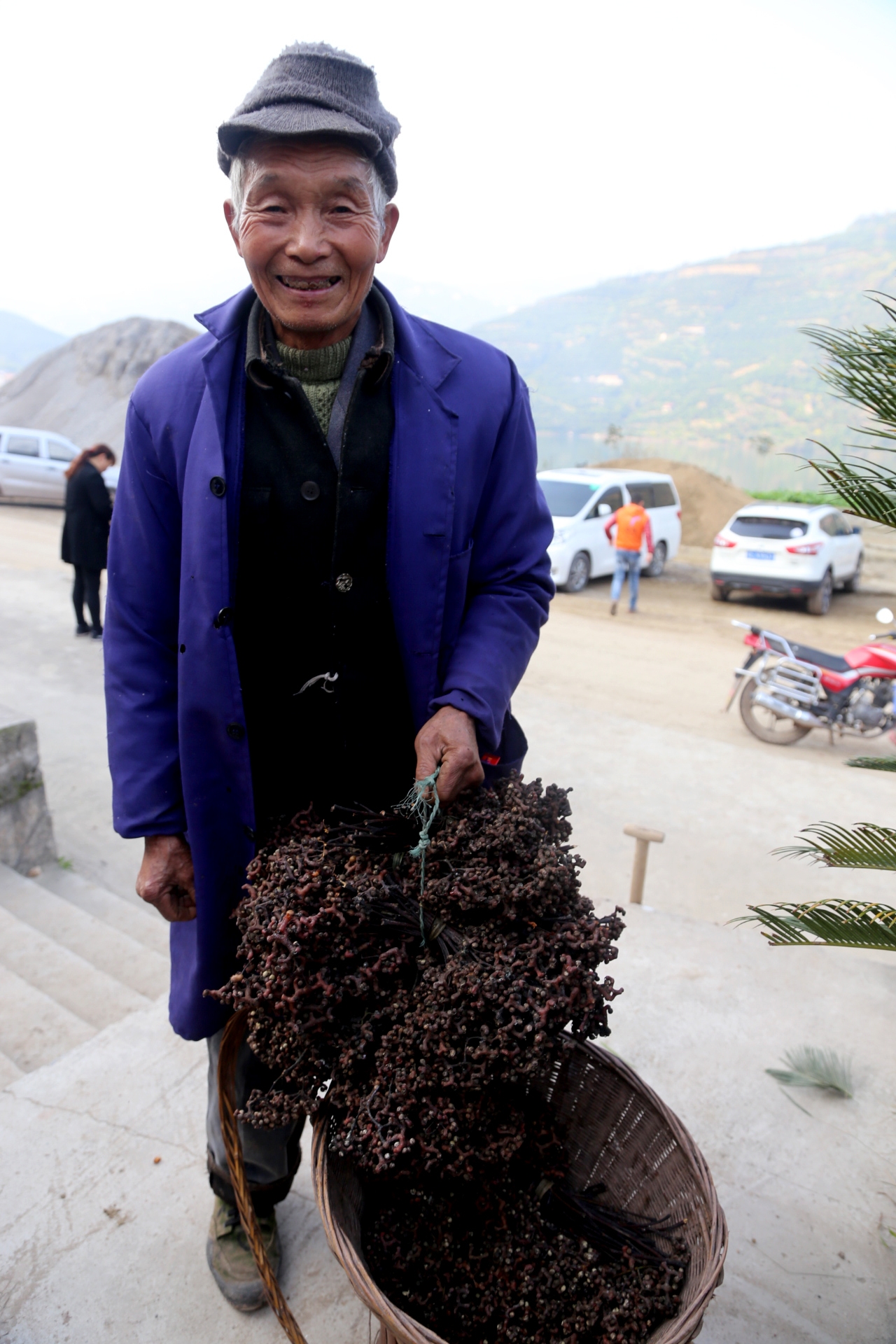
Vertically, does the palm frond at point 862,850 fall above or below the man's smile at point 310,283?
below

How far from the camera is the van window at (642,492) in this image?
48.2 feet

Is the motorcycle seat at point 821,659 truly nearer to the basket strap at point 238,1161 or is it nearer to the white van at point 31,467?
the basket strap at point 238,1161

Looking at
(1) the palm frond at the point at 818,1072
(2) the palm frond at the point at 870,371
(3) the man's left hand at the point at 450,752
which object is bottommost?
(1) the palm frond at the point at 818,1072

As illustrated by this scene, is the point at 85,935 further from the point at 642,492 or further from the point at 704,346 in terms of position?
the point at 704,346

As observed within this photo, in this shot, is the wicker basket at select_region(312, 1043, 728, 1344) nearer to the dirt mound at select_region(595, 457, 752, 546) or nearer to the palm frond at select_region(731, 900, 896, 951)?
the palm frond at select_region(731, 900, 896, 951)

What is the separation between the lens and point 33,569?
40.7ft

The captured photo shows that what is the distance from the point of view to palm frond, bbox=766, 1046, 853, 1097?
275 centimetres

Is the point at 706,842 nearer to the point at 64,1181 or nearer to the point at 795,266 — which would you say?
the point at 64,1181

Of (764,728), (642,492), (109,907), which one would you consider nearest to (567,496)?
(642,492)

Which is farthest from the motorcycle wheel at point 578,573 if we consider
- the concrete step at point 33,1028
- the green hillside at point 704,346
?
the green hillside at point 704,346

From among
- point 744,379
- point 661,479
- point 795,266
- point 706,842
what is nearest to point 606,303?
point 795,266

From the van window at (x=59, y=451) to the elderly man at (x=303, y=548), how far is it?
743 inches

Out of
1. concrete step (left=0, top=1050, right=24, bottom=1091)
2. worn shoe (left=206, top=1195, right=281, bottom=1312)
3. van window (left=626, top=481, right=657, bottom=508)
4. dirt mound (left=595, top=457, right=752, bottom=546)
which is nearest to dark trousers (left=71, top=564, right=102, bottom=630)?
concrete step (left=0, top=1050, right=24, bottom=1091)

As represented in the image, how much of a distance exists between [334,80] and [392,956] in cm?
146
